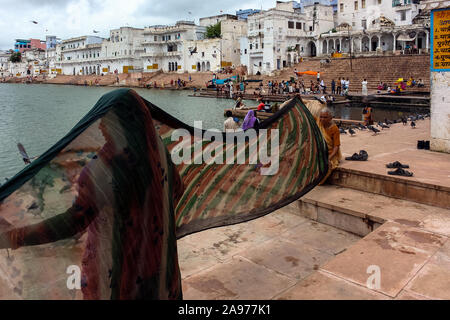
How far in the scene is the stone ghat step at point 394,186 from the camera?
537cm

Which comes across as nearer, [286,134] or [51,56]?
[286,134]

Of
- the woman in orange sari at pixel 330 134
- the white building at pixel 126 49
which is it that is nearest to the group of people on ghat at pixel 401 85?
the woman in orange sari at pixel 330 134

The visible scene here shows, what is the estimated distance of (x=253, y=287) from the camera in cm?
392

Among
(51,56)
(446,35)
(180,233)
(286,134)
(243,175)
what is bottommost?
(180,233)

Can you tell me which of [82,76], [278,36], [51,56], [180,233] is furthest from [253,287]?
[51,56]

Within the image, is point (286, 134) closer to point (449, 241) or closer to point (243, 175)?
point (243, 175)

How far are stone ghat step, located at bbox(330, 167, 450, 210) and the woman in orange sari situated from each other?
0.57 ft

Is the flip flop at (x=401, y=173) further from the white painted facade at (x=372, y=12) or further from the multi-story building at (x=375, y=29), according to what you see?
the white painted facade at (x=372, y=12)

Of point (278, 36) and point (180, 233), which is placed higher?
point (278, 36)

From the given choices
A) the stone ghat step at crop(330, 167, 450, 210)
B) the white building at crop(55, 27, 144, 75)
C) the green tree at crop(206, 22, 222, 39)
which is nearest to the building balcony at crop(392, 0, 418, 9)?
the green tree at crop(206, 22, 222, 39)

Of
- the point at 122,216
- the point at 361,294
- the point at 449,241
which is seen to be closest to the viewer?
the point at 122,216

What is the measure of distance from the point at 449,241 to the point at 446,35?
4836 millimetres

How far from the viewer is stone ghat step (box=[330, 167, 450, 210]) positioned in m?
5.37

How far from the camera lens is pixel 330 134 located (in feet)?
21.8
